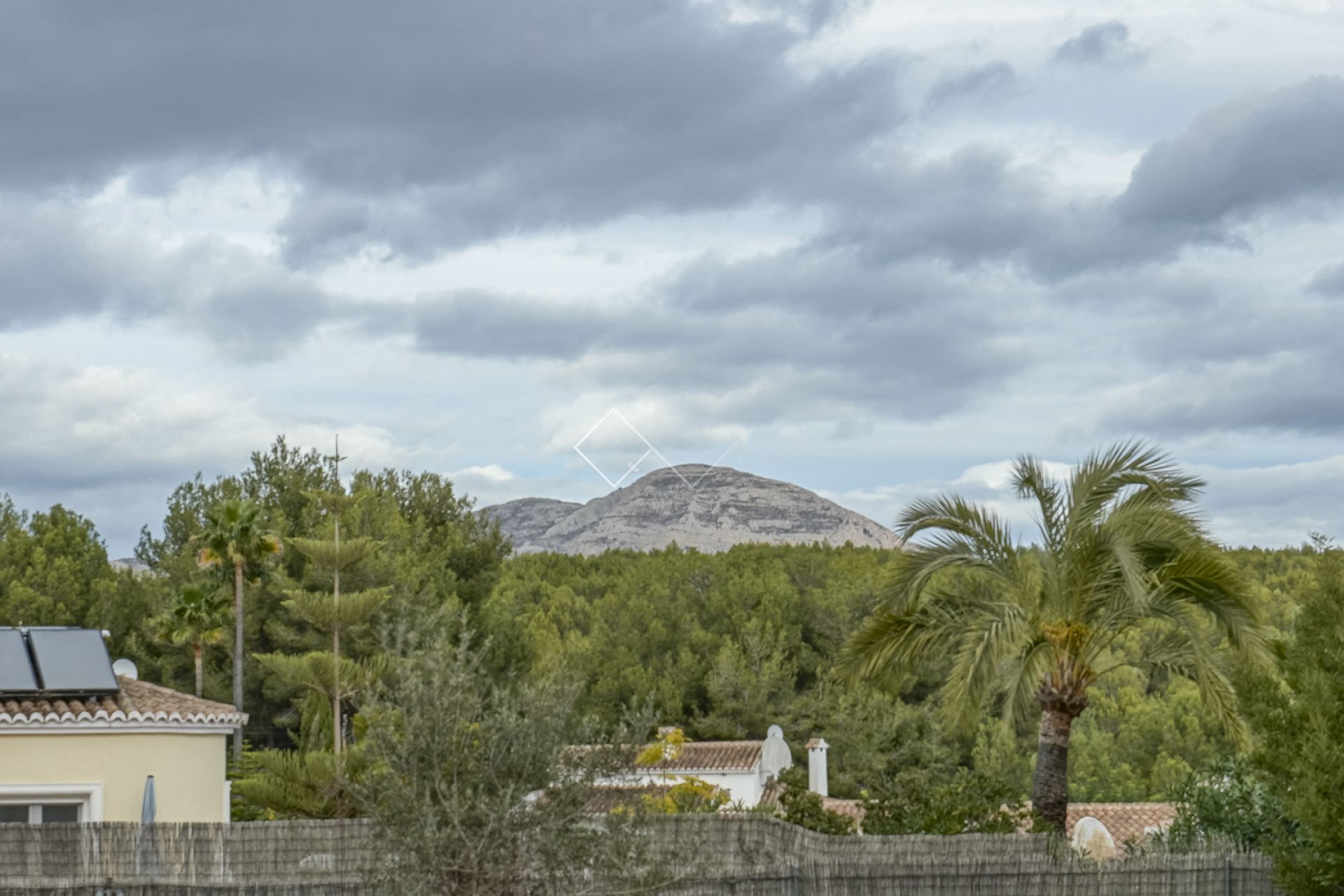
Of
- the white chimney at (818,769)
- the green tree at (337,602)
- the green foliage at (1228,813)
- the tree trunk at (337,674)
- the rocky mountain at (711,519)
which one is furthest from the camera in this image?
the rocky mountain at (711,519)

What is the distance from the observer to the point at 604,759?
7363 millimetres

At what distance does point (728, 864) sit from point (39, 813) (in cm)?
581

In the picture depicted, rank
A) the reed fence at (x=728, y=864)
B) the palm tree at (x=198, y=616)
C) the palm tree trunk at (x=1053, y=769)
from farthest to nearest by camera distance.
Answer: the palm tree at (x=198, y=616), the palm tree trunk at (x=1053, y=769), the reed fence at (x=728, y=864)

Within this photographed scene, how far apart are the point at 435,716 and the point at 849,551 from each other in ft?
157

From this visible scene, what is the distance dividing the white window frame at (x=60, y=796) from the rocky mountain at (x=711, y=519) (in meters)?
43.8

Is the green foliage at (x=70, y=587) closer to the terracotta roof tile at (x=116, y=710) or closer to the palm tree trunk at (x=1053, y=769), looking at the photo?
the terracotta roof tile at (x=116, y=710)

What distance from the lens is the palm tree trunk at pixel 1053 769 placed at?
13766 mm

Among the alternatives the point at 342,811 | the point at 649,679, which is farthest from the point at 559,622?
the point at 342,811

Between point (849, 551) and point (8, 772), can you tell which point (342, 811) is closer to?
point (8, 772)

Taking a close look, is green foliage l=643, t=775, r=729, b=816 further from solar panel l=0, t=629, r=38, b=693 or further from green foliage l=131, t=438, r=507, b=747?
green foliage l=131, t=438, r=507, b=747

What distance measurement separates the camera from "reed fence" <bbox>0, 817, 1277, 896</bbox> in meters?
11.0

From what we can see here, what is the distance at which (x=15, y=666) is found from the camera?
1350 cm

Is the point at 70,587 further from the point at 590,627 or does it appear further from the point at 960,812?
the point at 960,812

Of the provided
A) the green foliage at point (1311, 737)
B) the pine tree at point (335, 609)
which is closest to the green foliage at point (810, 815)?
the green foliage at point (1311, 737)
